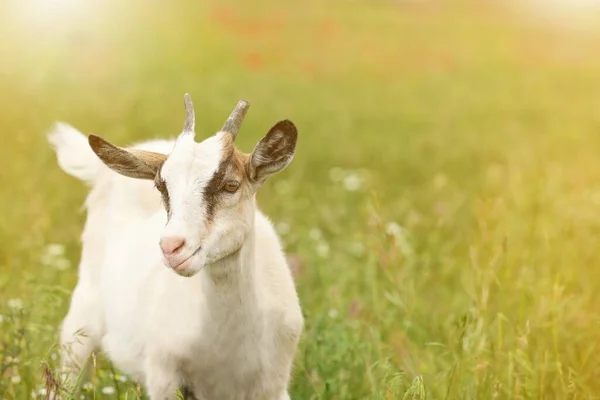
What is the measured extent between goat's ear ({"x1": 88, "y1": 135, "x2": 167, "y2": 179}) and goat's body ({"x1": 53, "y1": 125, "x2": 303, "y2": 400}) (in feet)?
1.45

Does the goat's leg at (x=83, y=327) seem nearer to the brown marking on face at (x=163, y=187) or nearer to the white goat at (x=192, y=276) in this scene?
the white goat at (x=192, y=276)

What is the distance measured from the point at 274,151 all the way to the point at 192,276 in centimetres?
63

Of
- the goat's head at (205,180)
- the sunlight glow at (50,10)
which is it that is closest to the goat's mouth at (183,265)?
the goat's head at (205,180)

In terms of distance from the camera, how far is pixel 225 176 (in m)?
3.21

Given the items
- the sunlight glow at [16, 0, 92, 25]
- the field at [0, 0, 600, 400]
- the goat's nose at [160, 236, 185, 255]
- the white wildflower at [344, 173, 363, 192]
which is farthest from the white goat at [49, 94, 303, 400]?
the sunlight glow at [16, 0, 92, 25]

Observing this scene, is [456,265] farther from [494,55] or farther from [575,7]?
[575,7]

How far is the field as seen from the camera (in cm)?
430

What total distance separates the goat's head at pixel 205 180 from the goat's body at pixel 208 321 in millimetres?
252

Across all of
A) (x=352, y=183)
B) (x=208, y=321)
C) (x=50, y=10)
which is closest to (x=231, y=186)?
(x=208, y=321)

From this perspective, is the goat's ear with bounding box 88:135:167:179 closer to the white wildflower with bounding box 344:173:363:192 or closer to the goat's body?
the goat's body

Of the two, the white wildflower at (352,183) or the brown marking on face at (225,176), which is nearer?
the brown marking on face at (225,176)

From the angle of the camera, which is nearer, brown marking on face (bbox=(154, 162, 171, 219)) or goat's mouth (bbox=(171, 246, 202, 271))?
goat's mouth (bbox=(171, 246, 202, 271))

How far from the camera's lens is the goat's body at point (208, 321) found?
3.54 meters

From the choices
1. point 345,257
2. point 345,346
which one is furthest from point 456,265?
point 345,346
